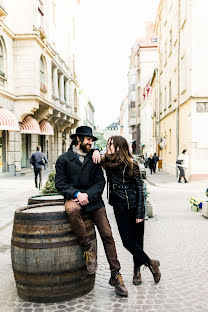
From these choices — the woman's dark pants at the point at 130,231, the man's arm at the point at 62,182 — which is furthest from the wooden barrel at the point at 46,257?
the woman's dark pants at the point at 130,231

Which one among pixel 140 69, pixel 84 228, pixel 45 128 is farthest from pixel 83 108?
pixel 84 228

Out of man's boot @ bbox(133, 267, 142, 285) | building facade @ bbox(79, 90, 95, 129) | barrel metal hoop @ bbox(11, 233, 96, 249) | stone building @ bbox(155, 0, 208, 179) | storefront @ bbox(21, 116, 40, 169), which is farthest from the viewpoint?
building facade @ bbox(79, 90, 95, 129)

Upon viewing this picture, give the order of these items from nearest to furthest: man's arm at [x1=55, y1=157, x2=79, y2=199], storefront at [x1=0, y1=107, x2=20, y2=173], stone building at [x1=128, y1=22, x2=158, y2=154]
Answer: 1. man's arm at [x1=55, y1=157, x2=79, y2=199]
2. storefront at [x1=0, y1=107, x2=20, y2=173]
3. stone building at [x1=128, y1=22, x2=158, y2=154]

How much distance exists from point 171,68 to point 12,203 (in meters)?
18.4

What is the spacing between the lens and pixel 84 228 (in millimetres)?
3773

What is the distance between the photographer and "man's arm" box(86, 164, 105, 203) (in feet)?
13.0

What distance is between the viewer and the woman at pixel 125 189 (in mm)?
4195

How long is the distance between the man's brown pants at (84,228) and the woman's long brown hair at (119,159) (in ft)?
1.70

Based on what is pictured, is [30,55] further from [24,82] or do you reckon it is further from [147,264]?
[147,264]

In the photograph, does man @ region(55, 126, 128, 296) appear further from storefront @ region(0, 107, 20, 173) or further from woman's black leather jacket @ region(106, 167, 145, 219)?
storefront @ region(0, 107, 20, 173)

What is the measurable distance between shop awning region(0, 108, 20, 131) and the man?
46.5 feet

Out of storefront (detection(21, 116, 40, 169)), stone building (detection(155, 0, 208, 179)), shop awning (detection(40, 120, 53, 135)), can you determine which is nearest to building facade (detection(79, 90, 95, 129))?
shop awning (detection(40, 120, 53, 135))

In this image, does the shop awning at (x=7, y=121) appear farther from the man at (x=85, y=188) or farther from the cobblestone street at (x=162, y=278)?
the man at (x=85, y=188)

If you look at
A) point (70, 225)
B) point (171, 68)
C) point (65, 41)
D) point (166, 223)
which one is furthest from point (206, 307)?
point (65, 41)
